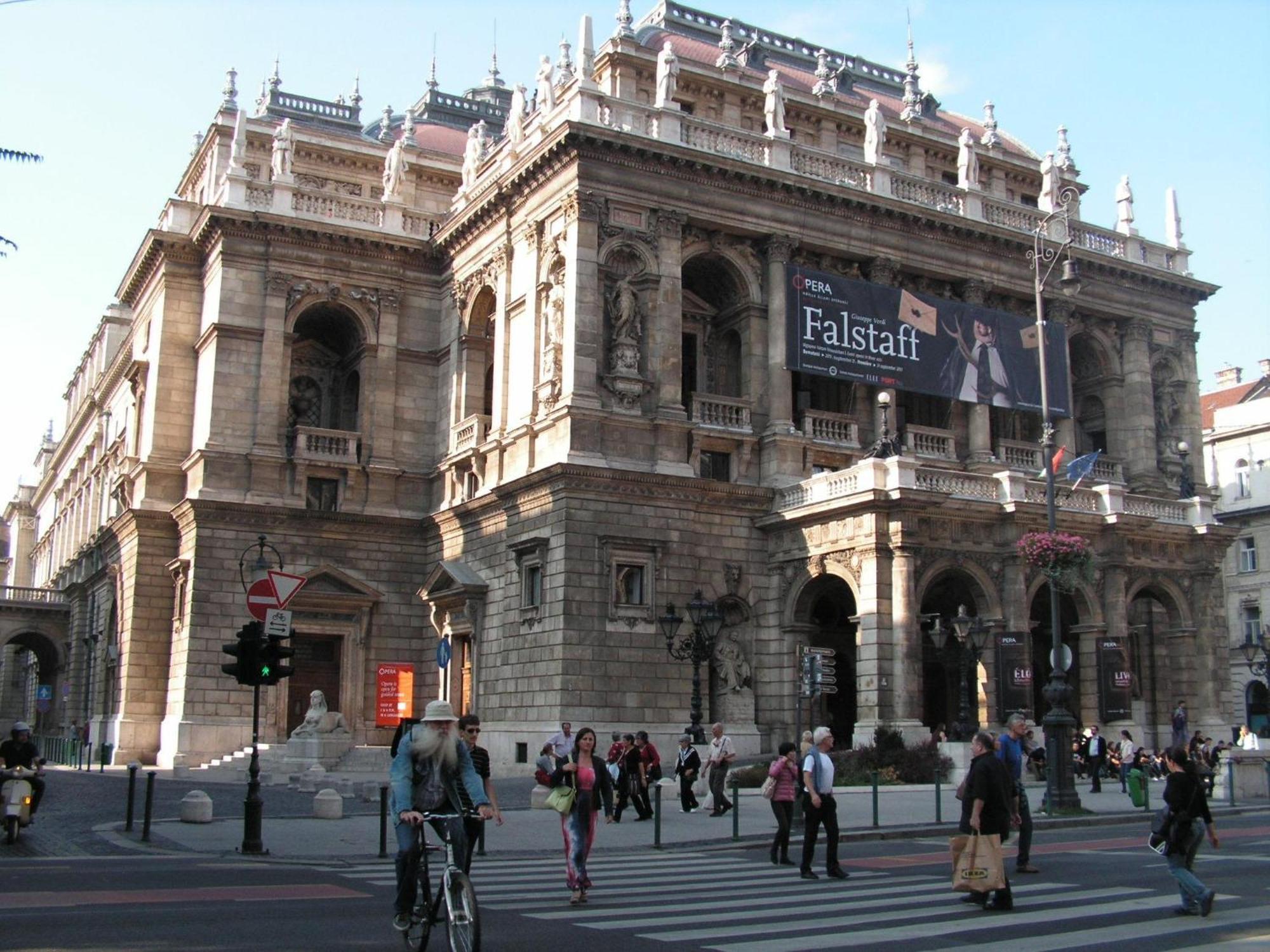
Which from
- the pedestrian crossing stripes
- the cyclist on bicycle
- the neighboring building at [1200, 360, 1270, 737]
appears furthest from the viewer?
the neighboring building at [1200, 360, 1270, 737]

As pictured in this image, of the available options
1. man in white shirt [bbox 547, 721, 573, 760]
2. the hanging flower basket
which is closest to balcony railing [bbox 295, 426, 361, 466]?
man in white shirt [bbox 547, 721, 573, 760]

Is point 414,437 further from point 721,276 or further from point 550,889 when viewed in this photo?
point 550,889

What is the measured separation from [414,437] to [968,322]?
18.4 m

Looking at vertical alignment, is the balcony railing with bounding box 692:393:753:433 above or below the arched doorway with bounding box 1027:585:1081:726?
above

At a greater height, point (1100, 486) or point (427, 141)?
point (427, 141)

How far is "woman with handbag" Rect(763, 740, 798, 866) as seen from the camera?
18.2m

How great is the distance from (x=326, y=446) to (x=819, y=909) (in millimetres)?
32408

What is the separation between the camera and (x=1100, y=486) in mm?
38875

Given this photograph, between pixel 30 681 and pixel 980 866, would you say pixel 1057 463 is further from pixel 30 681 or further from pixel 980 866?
pixel 30 681

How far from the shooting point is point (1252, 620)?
66562mm

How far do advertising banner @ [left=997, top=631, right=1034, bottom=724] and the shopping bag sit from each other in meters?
21.7

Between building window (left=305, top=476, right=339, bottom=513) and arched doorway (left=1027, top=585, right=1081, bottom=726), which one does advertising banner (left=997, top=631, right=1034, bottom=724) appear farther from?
building window (left=305, top=476, right=339, bottom=513)

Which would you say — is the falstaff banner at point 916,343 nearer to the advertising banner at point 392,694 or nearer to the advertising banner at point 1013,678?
the advertising banner at point 1013,678

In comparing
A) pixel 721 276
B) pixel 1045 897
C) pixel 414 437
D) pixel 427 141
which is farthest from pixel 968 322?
pixel 1045 897
